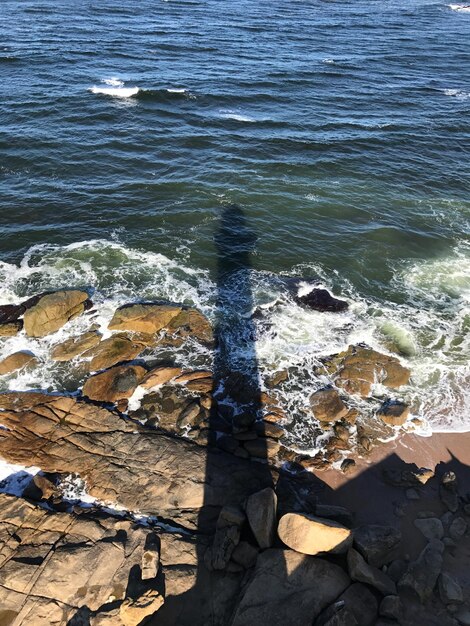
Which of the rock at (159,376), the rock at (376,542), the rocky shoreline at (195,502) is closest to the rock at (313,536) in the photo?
the rocky shoreline at (195,502)

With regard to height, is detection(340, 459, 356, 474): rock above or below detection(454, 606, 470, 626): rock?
below

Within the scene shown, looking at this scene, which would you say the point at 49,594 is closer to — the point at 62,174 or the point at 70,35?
the point at 62,174

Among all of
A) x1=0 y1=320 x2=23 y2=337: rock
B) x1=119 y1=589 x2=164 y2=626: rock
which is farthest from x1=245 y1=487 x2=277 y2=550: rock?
x1=0 y1=320 x2=23 y2=337: rock

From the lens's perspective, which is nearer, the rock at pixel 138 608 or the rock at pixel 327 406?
the rock at pixel 138 608

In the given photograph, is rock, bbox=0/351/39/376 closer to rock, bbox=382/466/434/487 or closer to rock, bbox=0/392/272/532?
rock, bbox=0/392/272/532

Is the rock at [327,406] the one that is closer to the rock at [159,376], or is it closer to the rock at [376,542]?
the rock at [376,542]

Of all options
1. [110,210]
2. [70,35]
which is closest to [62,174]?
[110,210]

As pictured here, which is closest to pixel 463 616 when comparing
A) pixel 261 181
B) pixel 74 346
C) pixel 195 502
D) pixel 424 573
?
pixel 424 573
